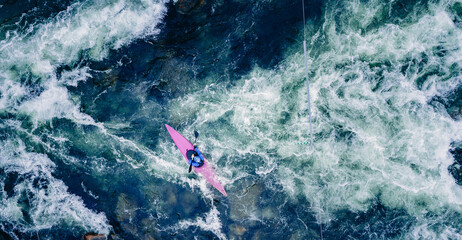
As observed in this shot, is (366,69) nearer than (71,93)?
Yes

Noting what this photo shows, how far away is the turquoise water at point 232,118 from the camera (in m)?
9.79

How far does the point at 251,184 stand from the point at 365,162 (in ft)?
13.7

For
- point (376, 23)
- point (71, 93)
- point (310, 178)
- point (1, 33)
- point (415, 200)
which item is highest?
point (1, 33)

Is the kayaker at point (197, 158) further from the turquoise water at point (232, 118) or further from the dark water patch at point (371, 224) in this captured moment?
the dark water patch at point (371, 224)

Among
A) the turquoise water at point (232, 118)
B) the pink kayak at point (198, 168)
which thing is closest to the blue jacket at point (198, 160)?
the pink kayak at point (198, 168)

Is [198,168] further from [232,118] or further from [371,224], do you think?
[371,224]

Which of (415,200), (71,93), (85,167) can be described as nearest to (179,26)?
(71,93)

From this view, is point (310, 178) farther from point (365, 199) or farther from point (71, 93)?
point (71, 93)

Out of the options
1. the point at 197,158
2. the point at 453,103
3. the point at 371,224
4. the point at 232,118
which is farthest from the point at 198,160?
the point at 453,103

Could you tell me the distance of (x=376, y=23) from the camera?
9883 mm

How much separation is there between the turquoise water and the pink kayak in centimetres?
23

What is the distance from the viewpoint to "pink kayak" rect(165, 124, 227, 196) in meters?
10.4

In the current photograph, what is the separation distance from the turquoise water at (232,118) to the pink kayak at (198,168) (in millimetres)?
226

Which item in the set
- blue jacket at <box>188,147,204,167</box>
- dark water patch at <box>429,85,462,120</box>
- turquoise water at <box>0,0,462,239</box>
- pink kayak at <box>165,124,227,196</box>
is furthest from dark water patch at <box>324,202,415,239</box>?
blue jacket at <box>188,147,204,167</box>
